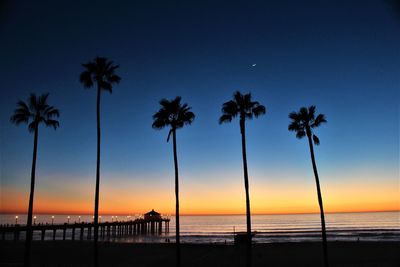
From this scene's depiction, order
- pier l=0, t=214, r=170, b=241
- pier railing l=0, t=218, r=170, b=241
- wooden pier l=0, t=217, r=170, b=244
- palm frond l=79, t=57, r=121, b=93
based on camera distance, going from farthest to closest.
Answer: pier l=0, t=214, r=170, b=241, wooden pier l=0, t=217, r=170, b=244, pier railing l=0, t=218, r=170, b=241, palm frond l=79, t=57, r=121, b=93

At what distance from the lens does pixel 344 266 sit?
95.4 ft

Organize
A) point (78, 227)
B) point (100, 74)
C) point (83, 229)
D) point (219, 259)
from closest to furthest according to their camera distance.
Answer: point (100, 74), point (219, 259), point (78, 227), point (83, 229)

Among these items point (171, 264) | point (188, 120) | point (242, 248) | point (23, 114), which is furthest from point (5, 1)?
point (242, 248)

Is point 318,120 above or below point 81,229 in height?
above

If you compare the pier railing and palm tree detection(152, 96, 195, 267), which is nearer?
palm tree detection(152, 96, 195, 267)

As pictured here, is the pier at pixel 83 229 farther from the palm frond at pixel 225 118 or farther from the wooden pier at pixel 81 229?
the palm frond at pixel 225 118

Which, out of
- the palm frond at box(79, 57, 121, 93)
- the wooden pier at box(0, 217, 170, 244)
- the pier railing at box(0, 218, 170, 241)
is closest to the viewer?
the palm frond at box(79, 57, 121, 93)

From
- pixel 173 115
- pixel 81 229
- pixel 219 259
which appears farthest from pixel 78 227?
pixel 173 115

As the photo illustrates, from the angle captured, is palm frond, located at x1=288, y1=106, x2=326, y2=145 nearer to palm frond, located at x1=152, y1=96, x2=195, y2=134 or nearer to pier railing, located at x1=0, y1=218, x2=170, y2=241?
palm frond, located at x1=152, y1=96, x2=195, y2=134

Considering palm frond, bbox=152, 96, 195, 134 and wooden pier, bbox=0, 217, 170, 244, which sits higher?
palm frond, bbox=152, 96, 195, 134

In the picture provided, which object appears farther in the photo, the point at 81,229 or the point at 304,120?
the point at 81,229

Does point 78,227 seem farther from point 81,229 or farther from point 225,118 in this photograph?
point 225,118

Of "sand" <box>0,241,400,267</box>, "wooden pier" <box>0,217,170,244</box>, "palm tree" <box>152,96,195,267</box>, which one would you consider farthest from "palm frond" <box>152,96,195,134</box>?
"wooden pier" <box>0,217,170,244</box>

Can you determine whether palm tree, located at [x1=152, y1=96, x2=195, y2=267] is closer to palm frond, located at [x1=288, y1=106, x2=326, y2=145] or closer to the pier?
palm frond, located at [x1=288, y1=106, x2=326, y2=145]
